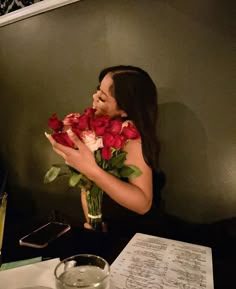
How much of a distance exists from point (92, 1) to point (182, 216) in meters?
1.15

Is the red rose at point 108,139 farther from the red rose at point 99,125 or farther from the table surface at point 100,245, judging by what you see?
the table surface at point 100,245

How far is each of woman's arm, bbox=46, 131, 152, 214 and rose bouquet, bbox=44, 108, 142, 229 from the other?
0.02m

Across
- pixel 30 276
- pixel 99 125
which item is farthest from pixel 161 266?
pixel 99 125

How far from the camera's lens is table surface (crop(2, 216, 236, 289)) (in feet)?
2.34

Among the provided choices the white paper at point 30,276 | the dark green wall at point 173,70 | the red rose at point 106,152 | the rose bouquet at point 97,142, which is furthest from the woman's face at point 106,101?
the white paper at point 30,276

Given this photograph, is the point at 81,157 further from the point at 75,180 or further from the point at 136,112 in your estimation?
the point at 136,112

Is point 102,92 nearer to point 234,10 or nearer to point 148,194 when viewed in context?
point 148,194

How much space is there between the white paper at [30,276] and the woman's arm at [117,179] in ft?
1.05

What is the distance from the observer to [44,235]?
0.92 m

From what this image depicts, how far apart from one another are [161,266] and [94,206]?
351 mm

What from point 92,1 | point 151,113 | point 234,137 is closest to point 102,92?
point 151,113

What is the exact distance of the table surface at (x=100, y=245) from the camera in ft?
2.34

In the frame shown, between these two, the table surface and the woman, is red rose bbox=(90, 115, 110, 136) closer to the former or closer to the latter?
the woman

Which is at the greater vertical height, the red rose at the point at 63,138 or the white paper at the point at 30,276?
the red rose at the point at 63,138
